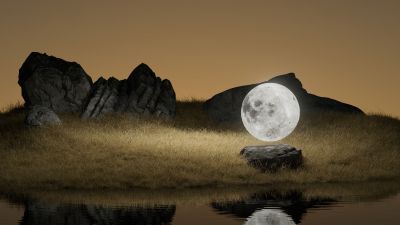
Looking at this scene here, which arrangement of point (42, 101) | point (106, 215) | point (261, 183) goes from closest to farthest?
point (106, 215) < point (261, 183) < point (42, 101)

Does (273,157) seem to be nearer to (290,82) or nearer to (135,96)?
(135,96)

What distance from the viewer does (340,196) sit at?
24500 millimetres

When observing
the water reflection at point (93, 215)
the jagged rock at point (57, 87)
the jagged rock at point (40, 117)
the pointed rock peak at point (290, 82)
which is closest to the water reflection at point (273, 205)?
the water reflection at point (93, 215)

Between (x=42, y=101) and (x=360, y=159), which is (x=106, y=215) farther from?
(x=42, y=101)

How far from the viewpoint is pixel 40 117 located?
146ft

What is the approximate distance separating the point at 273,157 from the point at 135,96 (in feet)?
70.2

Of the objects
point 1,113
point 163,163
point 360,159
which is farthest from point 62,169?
point 1,113

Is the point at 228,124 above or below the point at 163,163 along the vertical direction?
above

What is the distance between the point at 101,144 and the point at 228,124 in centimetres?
1579

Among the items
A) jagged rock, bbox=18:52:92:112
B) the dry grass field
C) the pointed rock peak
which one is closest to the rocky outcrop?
jagged rock, bbox=18:52:92:112

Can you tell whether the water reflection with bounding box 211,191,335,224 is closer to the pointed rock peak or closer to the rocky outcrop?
the rocky outcrop

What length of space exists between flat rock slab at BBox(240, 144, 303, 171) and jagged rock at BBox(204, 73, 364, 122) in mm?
18281

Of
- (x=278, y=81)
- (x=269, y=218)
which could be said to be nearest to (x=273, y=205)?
(x=269, y=218)

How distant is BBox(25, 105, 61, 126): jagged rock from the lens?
4424cm
